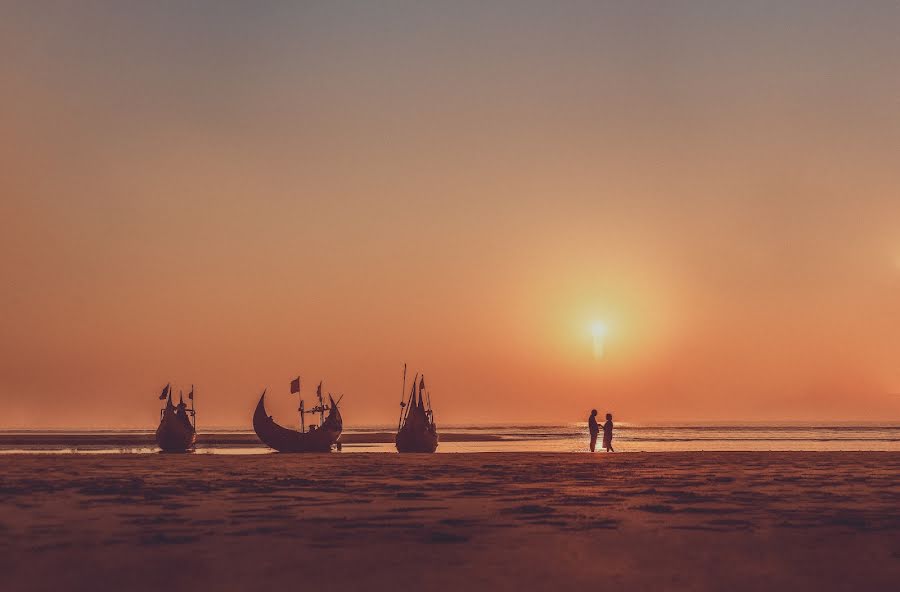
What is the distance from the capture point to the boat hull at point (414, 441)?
183 ft

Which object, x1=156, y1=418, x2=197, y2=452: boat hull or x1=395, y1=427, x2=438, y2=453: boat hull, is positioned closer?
x1=395, y1=427, x2=438, y2=453: boat hull

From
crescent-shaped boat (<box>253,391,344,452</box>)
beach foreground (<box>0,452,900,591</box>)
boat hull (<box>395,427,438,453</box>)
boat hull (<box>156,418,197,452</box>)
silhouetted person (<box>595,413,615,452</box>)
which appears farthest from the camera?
boat hull (<box>156,418,197,452</box>)

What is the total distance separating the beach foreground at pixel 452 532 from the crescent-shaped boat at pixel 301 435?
107 feet

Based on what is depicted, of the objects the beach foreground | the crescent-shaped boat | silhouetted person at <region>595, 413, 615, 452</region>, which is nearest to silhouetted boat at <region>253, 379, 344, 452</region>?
the crescent-shaped boat

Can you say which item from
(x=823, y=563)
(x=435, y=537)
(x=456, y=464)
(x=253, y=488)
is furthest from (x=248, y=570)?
(x=456, y=464)

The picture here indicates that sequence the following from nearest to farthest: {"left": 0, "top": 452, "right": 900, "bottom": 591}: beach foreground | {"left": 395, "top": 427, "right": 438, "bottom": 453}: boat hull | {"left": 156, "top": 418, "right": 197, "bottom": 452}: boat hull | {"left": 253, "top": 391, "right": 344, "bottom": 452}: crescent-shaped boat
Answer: {"left": 0, "top": 452, "right": 900, "bottom": 591}: beach foreground < {"left": 395, "top": 427, "right": 438, "bottom": 453}: boat hull < {"left": 253, "top": 391, "right": 344, "bottom": 452}: crescent-shaped boat < {"left": 156, "top": 418, "right": 197, "bottom": 452}: boat hull

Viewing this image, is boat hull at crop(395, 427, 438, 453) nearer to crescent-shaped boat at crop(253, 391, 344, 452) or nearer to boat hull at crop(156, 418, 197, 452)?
crescent-shaped boat at crop(253, 391, 344, 452)

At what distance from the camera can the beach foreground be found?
10.3 meters

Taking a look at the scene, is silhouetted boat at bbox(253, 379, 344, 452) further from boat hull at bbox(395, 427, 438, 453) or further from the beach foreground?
the beach foreground

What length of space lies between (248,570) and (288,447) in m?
50.9

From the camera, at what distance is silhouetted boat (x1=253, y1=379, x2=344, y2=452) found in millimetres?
60250

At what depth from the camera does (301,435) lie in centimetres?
6028

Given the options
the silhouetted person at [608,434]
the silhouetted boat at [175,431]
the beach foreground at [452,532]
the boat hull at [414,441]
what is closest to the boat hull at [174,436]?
the silhouetted boat at [175,431]

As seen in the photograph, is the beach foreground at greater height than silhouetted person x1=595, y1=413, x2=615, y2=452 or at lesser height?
lesser
